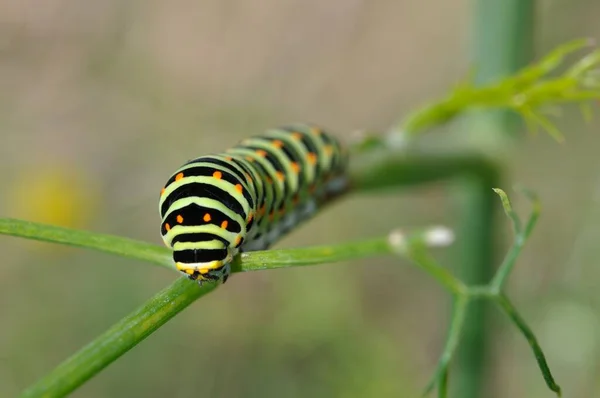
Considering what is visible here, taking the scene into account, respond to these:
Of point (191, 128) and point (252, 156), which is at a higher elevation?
point (191, 128)

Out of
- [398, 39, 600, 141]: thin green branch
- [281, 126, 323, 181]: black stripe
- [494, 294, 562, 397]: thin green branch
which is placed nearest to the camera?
[494, 294, 562, 397]: thin green branch

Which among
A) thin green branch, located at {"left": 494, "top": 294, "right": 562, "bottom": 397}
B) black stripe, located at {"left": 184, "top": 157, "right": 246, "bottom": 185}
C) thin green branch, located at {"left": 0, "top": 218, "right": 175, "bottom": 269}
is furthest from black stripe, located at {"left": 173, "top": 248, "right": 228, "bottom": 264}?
thin green branch, located at {"left": 494, "top": 294, "right": 562, "bottom": 397}

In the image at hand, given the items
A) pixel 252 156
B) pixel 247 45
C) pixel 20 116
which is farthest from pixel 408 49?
pixel 252 156

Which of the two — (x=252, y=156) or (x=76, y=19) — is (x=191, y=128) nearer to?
(x=76, y=19)

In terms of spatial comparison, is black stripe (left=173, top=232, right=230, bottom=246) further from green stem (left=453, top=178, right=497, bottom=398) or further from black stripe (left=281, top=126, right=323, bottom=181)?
green stem (left=453, top=178, right=497, bottom=398)

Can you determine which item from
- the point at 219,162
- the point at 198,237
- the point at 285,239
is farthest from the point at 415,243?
the point at 285,239

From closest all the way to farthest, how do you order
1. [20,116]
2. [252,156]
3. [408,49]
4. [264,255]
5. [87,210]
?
[264,255] < [252,156] < [87,210] < [20,116] < [408,49]

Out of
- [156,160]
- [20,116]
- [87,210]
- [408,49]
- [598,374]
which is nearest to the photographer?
[598,374]
